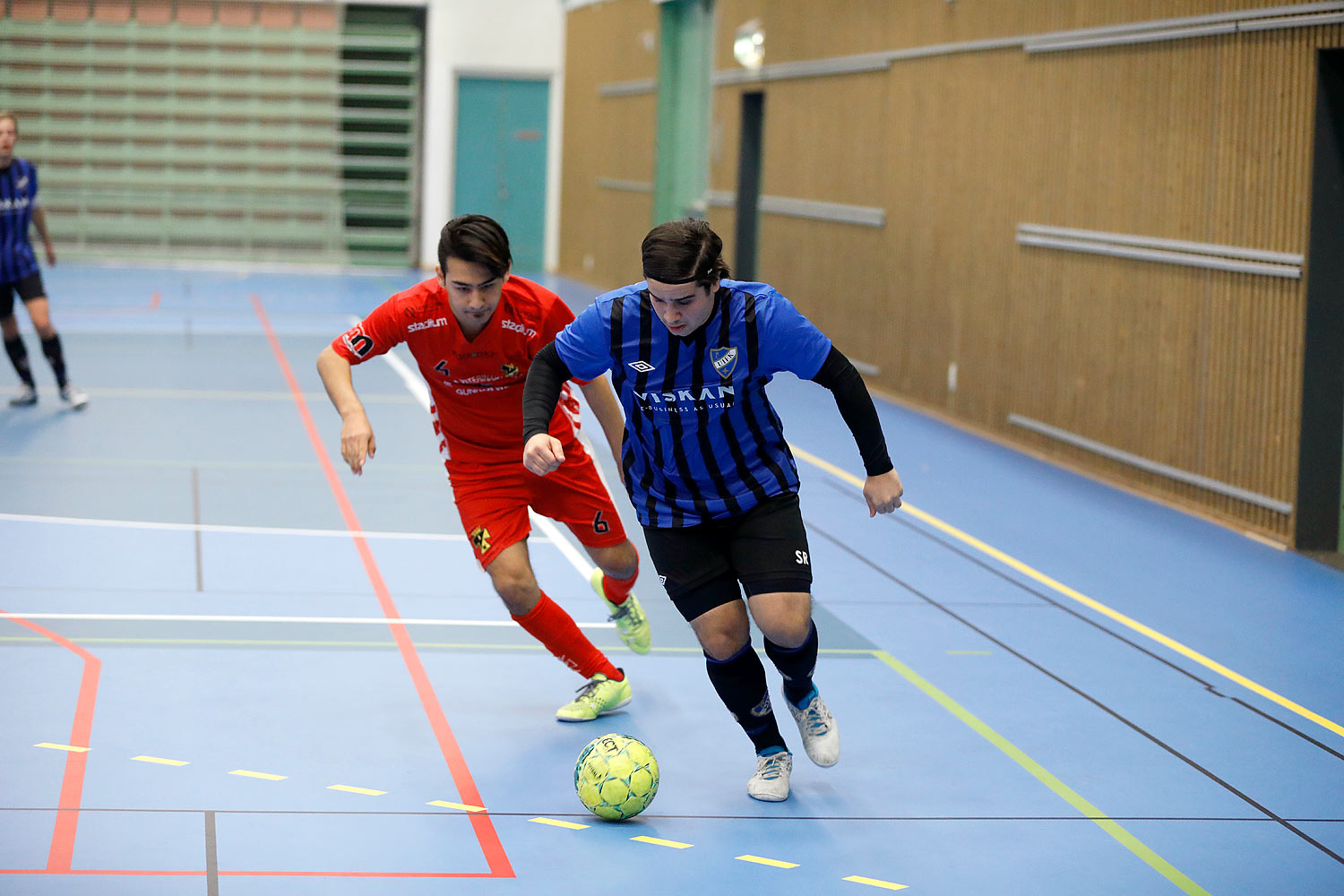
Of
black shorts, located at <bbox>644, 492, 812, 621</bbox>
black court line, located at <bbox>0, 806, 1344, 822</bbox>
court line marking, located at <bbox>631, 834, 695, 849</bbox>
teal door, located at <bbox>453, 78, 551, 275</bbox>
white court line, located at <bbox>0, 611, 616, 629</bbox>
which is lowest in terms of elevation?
court line marking, located at <bbox>631, 834, 695, 849</bbox>

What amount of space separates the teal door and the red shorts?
755 inches

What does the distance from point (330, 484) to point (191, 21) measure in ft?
54.9

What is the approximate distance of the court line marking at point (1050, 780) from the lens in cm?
396

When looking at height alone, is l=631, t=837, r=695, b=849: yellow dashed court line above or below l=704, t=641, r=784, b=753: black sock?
below

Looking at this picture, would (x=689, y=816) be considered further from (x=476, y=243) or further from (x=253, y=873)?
(x=476, y=243)

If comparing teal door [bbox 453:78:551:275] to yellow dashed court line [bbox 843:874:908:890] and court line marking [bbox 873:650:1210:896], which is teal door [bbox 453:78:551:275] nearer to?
court line marking [bbox 873:650:1210:896]

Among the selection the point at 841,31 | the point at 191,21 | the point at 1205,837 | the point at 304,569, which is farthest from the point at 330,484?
the point at 191,21

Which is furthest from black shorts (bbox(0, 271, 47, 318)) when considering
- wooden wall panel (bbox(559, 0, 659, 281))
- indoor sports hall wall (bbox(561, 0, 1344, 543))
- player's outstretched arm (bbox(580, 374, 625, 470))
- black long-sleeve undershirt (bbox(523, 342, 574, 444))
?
wooden wall panel (bbox(559, 0, 659, 281))

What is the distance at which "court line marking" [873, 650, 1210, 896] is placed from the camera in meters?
3.96

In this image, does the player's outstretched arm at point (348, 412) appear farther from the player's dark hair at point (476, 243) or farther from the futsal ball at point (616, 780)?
the futsal ball at point (616, 780)

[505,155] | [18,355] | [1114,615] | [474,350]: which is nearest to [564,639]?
[474,350]

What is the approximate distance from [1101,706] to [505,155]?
20.5 m

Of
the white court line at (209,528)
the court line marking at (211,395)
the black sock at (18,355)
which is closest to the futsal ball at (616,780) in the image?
the white court line at (209,528)

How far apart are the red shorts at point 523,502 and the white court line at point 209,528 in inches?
99.2
